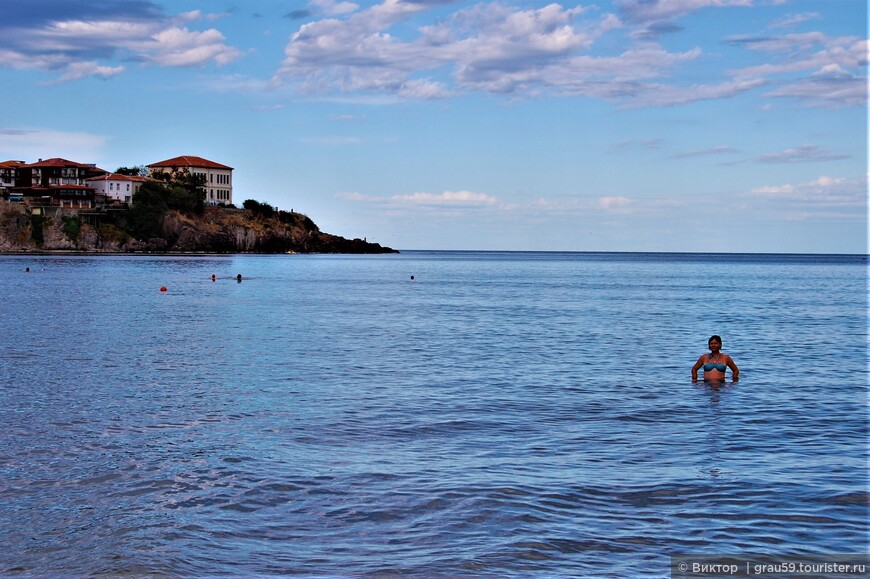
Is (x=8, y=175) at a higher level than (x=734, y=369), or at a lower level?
higher

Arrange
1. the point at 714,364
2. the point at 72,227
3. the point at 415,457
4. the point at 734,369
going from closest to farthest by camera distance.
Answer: the point at 415,457 → the point at 714,364 → the point at 734,369 → the point at 72,227

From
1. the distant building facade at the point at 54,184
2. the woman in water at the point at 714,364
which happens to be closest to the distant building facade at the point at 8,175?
the distant building facade at the point at 54,184

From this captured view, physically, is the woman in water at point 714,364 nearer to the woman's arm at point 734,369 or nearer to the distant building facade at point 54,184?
the woman's arm at point 734,369

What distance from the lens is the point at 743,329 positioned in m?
44.6

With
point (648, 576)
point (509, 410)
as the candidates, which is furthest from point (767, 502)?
point (509, 410)

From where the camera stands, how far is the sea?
10.3 meters

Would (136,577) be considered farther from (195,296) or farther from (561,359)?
(195,296)

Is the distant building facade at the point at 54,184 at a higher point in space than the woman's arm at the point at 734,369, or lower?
higher

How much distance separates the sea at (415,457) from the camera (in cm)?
1028

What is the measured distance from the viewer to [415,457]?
14.9 meters

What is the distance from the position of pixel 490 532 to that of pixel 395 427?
22.4 feet

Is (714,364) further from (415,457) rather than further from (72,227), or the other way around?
(72,227)

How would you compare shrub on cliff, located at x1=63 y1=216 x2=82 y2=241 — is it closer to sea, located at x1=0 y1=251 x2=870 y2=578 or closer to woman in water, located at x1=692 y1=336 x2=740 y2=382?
sea, located at x1=0 y1=251 x2=870 y2=578

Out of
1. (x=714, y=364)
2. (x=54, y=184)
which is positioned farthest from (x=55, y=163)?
(x=714, y=364)
